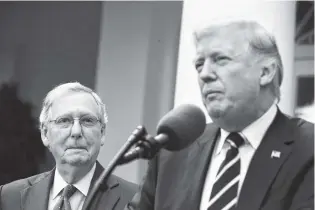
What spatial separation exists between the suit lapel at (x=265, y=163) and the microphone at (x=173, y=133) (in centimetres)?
14

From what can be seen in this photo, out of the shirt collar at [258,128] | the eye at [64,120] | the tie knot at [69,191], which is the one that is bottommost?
the tie knot at [69,191]

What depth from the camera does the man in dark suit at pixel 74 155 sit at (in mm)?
1572

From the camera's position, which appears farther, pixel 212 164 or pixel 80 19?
pixel 80 19

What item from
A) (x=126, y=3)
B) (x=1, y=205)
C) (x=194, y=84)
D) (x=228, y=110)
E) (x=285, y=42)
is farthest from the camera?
(x=126, y=3)

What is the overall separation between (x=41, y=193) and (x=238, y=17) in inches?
28.1

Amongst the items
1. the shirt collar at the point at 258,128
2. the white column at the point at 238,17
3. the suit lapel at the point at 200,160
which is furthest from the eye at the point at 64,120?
the shirt collar at the point at 258,128

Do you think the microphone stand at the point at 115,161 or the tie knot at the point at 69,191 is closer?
the microphone stand at the point at 115,161

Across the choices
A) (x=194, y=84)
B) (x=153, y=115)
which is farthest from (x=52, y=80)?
(x=194, y=84)

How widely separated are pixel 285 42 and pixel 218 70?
196mm

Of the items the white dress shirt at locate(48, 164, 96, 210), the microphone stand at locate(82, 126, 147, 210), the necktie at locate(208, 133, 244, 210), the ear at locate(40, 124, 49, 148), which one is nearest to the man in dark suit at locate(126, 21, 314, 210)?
the necktie at locate(208, 133, 244, 210)

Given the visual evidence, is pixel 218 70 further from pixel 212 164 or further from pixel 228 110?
pixel 212 164

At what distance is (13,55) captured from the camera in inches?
74.2

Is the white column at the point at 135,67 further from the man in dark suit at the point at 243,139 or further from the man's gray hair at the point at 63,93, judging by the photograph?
the man in dark suit at the point at 243,139

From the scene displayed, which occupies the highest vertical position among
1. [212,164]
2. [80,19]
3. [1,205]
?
[80,19]
